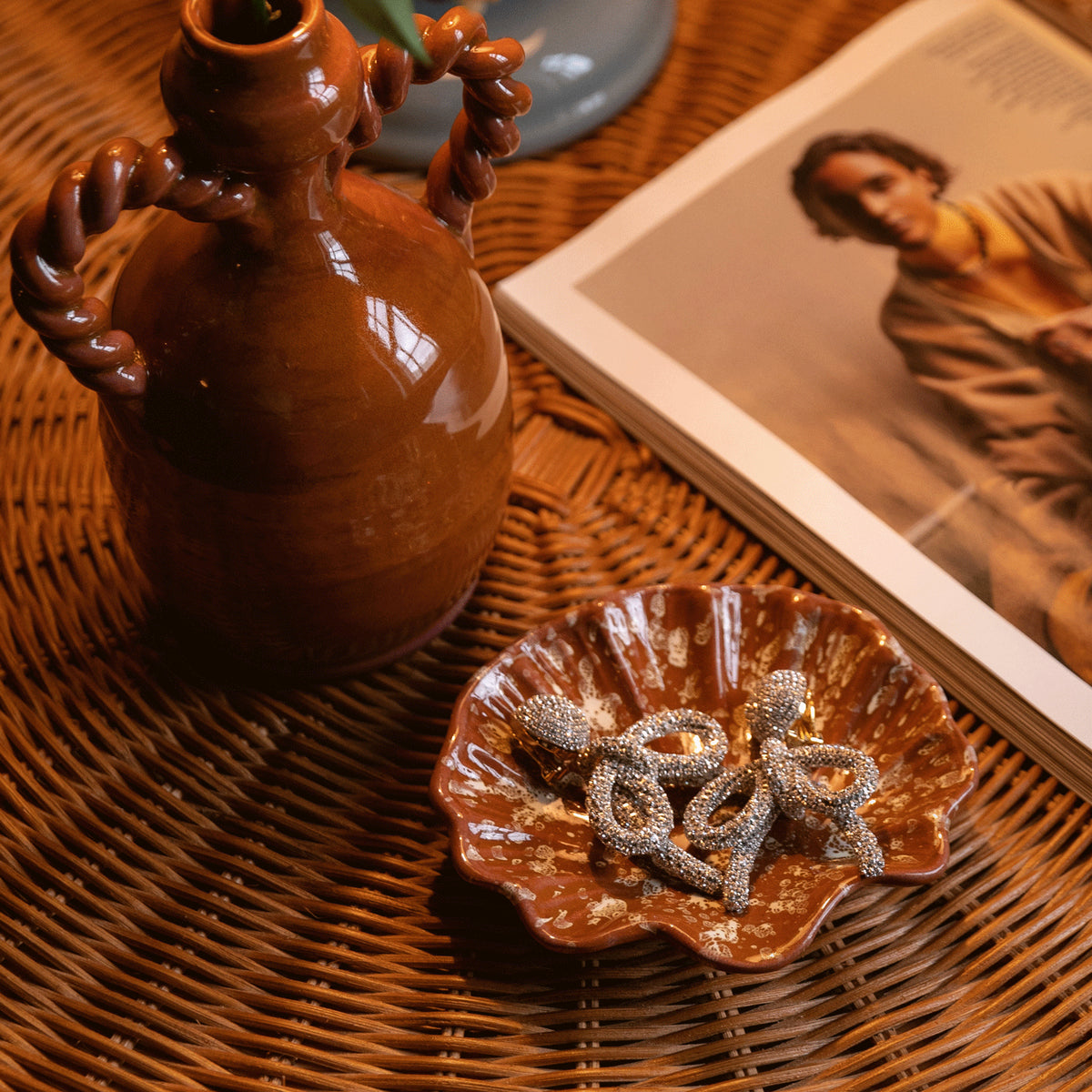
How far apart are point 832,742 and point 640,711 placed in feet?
0.26

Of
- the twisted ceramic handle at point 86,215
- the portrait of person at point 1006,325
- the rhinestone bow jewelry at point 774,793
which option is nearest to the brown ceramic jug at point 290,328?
the twisted ceramic handle at point 86,215

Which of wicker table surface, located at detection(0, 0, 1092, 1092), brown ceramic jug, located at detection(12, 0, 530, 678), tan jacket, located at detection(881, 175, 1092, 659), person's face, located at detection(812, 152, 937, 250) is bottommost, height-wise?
wicker table surface, located at detection(0, 0, 1092, 1092)

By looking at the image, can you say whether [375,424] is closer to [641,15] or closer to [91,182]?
[91,182]

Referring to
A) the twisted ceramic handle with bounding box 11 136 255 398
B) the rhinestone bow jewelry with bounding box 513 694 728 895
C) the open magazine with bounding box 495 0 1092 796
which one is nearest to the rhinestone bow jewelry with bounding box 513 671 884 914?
the rhinestone bow jewelry with bounding box 513 694 728 895

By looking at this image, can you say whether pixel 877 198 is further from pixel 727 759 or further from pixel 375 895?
pixel 375 895

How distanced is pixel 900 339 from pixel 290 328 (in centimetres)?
34

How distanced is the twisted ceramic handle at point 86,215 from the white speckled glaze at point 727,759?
196mm

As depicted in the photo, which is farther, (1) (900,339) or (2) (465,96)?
(1) (900,339)

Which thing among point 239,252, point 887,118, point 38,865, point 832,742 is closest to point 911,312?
point 887,118

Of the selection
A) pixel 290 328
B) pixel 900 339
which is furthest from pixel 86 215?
pixel 900 339

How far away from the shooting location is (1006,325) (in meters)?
0.57

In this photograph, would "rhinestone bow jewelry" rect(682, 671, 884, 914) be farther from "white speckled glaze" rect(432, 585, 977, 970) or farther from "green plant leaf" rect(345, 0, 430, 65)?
"green plant leaf" rect(345, 0, 430, 65)

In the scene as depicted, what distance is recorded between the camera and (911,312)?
58 cm

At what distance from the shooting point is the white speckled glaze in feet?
1.30
